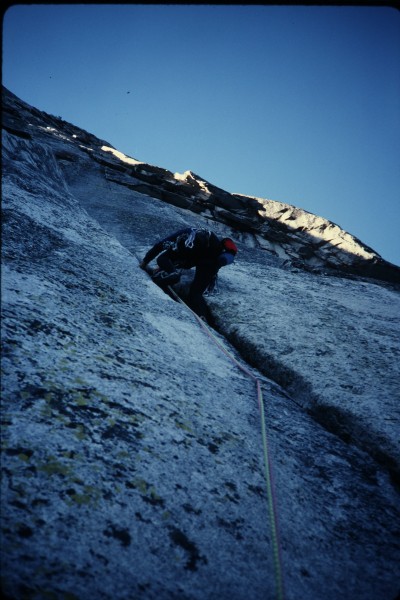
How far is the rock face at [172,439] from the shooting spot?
1.31 m

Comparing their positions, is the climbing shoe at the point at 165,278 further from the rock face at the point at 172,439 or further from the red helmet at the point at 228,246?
the red helmet at the point at 228,246

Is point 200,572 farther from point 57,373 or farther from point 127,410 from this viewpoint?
point 57,373

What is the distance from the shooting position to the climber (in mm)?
5199

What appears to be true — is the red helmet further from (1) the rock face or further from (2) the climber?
(1) the rock face

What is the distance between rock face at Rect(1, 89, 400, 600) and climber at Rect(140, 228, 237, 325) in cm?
42

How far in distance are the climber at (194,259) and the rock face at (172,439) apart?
16.5 inches

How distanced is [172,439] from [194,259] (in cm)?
415

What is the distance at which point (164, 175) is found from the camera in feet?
59.0

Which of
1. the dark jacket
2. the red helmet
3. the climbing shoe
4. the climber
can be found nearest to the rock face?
the climbing shoe

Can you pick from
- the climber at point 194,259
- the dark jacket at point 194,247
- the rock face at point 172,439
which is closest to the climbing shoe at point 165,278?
the climber at point 194,259

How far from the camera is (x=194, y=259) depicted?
228 inches

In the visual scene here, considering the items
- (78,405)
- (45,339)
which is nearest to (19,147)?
(45,339)

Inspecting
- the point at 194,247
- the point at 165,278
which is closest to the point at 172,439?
the point at 165,278

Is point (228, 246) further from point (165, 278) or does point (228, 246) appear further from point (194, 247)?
point (165, 278)
